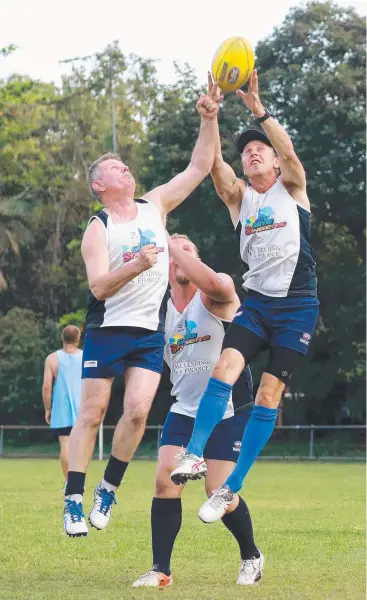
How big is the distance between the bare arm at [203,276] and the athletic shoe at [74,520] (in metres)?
2.03

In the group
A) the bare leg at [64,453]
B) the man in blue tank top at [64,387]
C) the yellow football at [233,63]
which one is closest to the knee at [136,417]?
the yellow football at [233,63]

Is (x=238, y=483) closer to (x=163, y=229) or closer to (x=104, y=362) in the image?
(x=104, y=362)

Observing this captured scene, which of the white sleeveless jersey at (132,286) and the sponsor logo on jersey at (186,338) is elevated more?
the white sleeveless jersey at (132,286)

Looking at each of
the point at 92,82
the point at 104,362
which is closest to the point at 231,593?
the point at 104,362

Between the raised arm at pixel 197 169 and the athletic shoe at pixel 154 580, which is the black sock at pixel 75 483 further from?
the raised arm at pixel 197 169

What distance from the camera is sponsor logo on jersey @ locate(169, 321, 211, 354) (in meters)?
9.38

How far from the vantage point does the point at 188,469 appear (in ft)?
25.4

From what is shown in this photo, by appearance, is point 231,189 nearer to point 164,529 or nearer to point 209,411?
point 209,411

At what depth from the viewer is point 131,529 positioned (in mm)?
13086

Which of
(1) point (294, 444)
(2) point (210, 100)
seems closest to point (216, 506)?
(2) point (210, 100)

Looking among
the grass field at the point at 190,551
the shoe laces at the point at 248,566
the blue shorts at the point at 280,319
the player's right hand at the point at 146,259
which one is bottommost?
the grass field at the point at 190,551

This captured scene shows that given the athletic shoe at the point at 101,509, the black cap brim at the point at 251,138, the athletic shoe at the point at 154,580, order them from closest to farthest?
the athletic shoe at the point at 101,509, the athletic shoe at the point at 154,580, the black cap brim at the point at 251,138

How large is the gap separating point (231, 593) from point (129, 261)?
265cm

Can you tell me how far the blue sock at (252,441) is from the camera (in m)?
8.34
